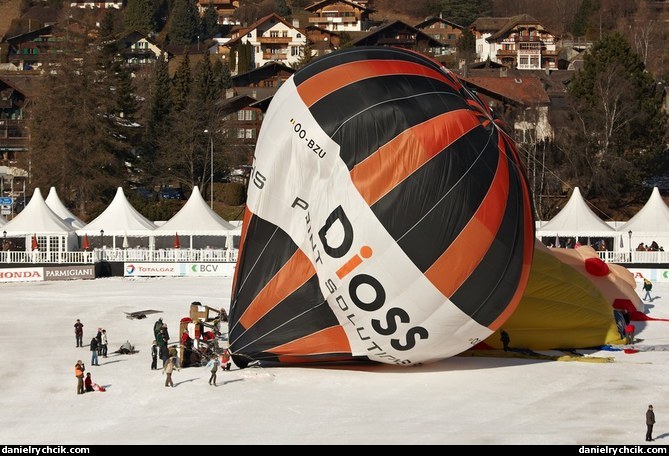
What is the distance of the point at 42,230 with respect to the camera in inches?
2128

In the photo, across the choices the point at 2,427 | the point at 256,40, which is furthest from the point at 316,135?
the point at 256,40

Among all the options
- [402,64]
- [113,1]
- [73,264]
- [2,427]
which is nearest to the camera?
[2,427]

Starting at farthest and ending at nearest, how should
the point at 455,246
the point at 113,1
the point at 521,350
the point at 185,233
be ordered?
the point at 113,1 → the point at 185,233 → the point at 521,350 → the point at 455,246

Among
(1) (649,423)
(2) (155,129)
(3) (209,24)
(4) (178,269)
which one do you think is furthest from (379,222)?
(3) (209,24)

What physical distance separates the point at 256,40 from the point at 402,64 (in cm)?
11095

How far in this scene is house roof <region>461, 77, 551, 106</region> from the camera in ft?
310

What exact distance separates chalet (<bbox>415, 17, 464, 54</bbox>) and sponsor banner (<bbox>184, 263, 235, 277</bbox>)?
99.3 m

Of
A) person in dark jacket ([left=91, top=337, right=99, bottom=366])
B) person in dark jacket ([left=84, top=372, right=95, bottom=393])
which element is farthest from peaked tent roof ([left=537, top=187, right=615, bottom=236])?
person in dark jacket ([left=84, top=372, right=95, bottom=393])

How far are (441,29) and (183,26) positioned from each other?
3210 cm

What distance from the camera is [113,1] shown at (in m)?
166

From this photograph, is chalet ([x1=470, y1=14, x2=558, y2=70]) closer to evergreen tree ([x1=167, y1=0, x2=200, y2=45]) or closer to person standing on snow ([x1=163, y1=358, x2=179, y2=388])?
evergreen tree ([x1=167, y1=0, x2=200, y2=45])

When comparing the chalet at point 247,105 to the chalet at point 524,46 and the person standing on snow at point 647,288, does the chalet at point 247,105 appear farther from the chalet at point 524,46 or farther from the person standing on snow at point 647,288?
the person standing on snow at point 647,288

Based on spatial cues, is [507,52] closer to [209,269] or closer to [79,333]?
[209,269]
